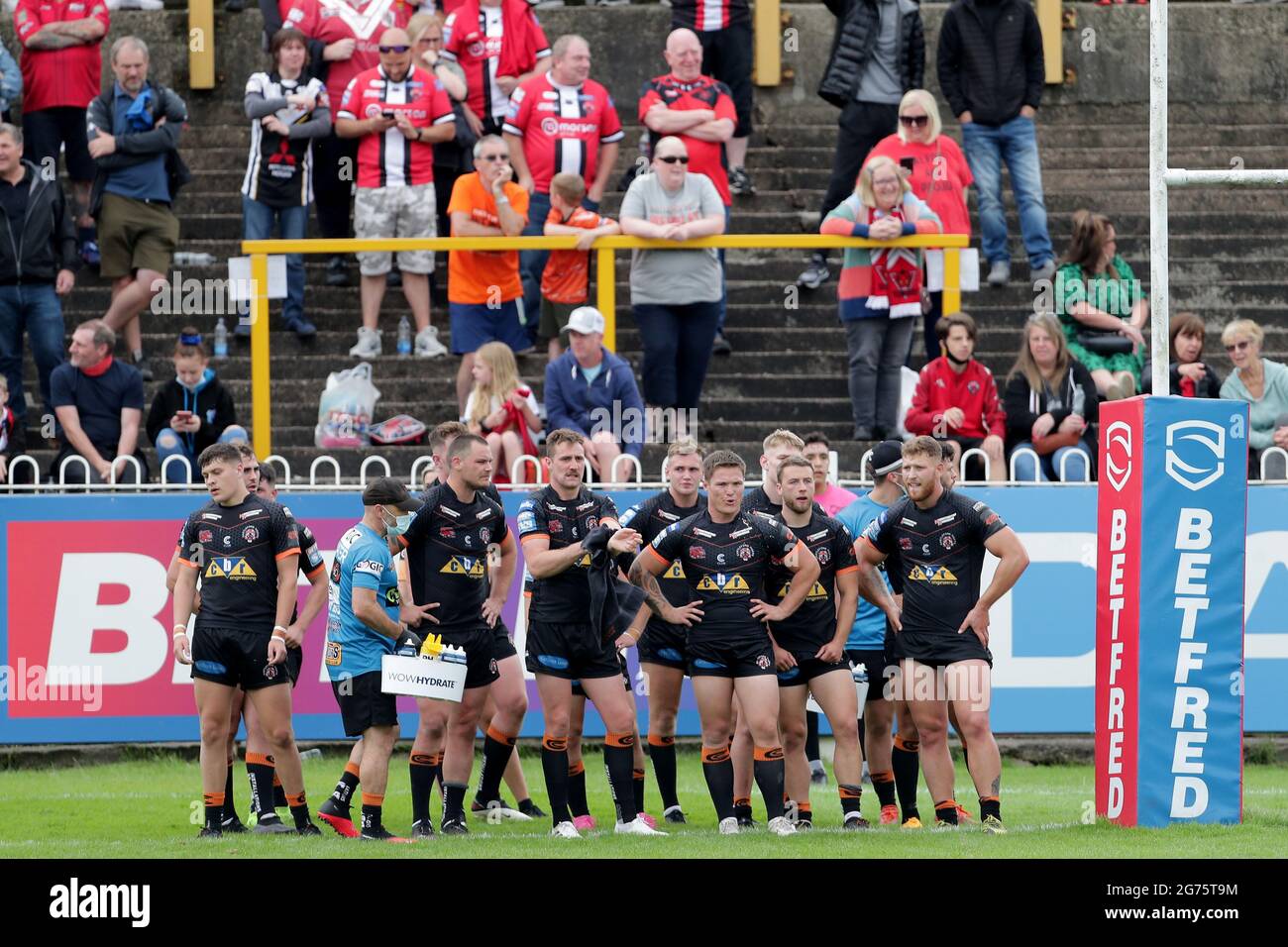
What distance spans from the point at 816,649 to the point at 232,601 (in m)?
3.28

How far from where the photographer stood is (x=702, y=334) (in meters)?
16.0

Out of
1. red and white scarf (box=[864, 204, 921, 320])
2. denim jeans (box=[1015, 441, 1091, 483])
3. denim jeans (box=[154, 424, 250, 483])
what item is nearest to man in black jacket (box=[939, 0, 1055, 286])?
red and white scarf (box=[864, 204, 921, 320])

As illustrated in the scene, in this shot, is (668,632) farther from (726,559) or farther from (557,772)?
(557,772)

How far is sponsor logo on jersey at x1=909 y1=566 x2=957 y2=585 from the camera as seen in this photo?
12219mm

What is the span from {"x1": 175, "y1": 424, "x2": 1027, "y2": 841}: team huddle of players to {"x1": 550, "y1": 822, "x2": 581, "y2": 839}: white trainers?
31 mm

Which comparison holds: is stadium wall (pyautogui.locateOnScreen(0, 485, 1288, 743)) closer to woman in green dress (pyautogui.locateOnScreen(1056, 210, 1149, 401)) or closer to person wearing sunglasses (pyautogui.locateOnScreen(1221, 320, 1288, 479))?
person wearing sunglasses (pyautogui.locateOnScreen(1221, 320, 1288, 479))

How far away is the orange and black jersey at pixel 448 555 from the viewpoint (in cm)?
1220

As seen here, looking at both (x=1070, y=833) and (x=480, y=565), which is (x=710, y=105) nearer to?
(x=480, y=565)

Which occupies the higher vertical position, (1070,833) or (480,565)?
(480,565)

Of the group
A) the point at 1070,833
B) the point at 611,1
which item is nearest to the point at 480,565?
the point at 1070,833

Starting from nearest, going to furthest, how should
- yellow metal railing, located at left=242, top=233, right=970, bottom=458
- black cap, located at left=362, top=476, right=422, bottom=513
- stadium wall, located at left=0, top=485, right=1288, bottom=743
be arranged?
black cap, located at left=362, top=476, right=422, bottom=513 < stadium wall, located at left=0, top=485, right=1288, bottom=743 < yellow metal railing, located at left=242, top=233, right=970, bottom=458

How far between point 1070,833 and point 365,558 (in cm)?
406

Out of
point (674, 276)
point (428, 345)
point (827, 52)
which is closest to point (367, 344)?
point (428, 345)

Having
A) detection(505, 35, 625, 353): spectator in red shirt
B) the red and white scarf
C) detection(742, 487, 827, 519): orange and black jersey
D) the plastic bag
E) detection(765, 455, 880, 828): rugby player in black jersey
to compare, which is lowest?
detection(765, 455, 880, 828): rugby player in black jersey
